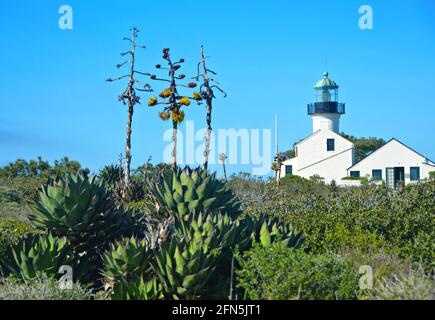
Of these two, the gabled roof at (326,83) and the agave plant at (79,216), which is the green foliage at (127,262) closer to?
the agave plant at (79,216)

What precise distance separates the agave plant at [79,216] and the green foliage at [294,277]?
2.37 m

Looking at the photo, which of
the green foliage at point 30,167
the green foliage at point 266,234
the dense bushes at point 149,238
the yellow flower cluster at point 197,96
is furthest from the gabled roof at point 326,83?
→ the green foliage at point 266,234

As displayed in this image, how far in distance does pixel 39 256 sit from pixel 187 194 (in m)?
2.09

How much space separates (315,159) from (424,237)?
151ft

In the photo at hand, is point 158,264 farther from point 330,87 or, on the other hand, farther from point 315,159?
point 330,87

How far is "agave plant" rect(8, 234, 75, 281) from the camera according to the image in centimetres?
772

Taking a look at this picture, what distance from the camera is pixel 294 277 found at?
6.52m

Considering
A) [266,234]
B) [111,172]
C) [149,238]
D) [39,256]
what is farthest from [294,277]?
[111,172]

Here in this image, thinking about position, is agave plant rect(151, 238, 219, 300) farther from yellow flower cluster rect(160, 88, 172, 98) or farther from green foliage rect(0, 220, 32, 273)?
yellow flower cluster rect(160, 88, 172, 98)

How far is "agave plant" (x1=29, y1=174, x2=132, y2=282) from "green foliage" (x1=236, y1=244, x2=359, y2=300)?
2369mm

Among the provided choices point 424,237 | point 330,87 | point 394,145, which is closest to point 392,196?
point 424,237

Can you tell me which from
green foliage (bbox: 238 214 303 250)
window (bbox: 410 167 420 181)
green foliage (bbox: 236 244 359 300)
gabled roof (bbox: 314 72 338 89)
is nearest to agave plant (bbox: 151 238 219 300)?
green foliage (bbox: 236 244 359 300)

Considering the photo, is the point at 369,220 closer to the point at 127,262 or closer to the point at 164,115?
the point at 127,262

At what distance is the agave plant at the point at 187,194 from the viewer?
877 centimetres
